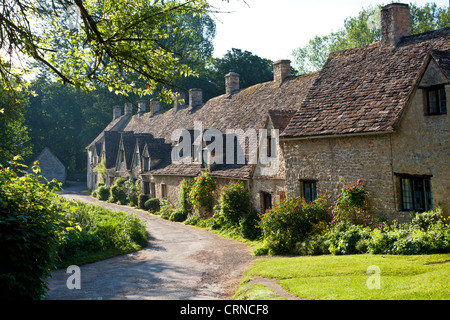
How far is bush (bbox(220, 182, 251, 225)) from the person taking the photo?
22000mm

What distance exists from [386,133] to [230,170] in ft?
35.9

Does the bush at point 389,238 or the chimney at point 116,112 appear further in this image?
the chimney at point 116,112

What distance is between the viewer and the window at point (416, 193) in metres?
14.1

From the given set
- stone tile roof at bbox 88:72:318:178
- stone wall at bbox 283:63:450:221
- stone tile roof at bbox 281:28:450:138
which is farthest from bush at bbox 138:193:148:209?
stone wall at bbox 283:63:450:221

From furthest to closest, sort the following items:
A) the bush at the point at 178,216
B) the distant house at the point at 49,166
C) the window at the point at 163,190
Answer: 1. the distant house at the point at 49,166
2. the window at the point at 163,190
3. the bush at the point at 178,216

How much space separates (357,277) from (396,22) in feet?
41.3

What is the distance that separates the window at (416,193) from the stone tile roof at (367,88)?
2.05 m

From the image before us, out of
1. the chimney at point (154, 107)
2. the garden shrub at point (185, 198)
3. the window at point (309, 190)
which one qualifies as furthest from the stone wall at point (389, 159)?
the chimney at point (154, 107)

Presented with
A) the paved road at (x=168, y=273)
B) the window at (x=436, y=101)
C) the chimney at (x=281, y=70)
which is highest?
the chimney at (x=281, y=70)

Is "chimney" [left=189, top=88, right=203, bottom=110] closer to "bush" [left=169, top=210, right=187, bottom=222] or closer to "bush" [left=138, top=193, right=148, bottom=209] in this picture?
"bush" [left=138, top=193, right=148, bottom=209]

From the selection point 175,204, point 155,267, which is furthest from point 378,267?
point 175,204

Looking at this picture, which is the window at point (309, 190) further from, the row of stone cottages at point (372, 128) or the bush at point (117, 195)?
the bush at point (117, 195)

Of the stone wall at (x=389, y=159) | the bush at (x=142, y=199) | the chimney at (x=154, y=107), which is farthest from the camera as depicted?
the chimney at (x=154, y=107)

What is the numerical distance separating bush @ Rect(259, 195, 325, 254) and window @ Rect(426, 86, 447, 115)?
555 cm
